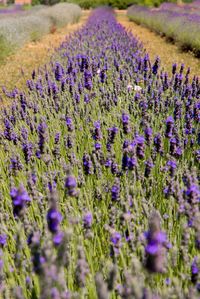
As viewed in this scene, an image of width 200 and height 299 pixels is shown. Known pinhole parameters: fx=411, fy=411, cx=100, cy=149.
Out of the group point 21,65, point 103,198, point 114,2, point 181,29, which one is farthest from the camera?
point 114,2

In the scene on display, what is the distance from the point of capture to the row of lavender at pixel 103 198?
4.30ft

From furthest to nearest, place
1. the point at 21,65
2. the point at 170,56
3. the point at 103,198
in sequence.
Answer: the point at 170,56 < the point at 21,65 < the point at 103,198

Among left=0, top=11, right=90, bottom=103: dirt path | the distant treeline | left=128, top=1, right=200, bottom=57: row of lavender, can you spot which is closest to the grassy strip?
left=0, top=11, right=90, bottom=103: dirt path

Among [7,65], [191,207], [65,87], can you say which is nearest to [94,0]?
[7,65]

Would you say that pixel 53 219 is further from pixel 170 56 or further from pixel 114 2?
pixel 114 2

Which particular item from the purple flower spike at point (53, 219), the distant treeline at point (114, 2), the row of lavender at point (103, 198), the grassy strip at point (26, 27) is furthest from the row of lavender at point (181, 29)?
the distant treeline at point (114, 2)

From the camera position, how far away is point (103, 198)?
2.35 meters

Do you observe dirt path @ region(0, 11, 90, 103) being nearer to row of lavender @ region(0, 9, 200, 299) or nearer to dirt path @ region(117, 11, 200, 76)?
dirt path @ region(117, 11, 200, 76)

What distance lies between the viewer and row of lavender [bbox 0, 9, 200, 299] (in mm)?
1312

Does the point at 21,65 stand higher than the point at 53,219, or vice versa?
the point at 53,219

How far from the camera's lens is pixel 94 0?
36.8m

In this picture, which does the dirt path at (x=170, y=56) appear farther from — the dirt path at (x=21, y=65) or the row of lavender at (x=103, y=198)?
the row of lavender at (x=103, y=198)

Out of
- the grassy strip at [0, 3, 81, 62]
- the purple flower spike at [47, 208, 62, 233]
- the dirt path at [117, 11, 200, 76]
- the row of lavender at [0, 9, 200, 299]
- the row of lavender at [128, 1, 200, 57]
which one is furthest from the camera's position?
the grassy strip at [0, 3, 81, 62]

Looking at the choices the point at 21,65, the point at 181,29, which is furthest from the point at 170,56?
the point at 21,65
